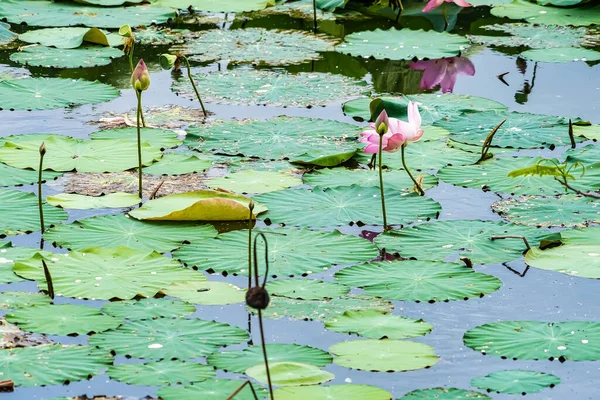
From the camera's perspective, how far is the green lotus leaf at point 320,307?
2.92 m

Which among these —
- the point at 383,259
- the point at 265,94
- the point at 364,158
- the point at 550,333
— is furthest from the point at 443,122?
the point at 550,333

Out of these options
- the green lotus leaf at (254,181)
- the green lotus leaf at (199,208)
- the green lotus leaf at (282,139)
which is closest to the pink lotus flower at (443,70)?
the green lotus leaf at (282,139)

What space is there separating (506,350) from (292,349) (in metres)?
0.55

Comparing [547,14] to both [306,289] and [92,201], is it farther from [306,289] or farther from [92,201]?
[306,289]

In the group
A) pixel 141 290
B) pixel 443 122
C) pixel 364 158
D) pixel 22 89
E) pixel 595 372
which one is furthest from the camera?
pixel 22 89

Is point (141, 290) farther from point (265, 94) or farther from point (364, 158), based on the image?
point (265, 94)

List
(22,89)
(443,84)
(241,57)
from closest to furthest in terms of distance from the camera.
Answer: (22,89), (443,84), (241,57)

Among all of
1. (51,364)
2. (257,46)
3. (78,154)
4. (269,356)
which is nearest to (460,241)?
(269,356)

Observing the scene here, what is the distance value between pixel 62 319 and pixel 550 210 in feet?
5.72

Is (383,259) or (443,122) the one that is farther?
(443,122)

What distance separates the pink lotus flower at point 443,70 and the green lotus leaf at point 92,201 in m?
2.03

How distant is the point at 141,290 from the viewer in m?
3.05

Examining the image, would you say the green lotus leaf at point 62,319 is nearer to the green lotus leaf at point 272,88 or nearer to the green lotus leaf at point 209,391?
the green lotus leaf at point 209,391

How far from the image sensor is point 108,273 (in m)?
3.15
